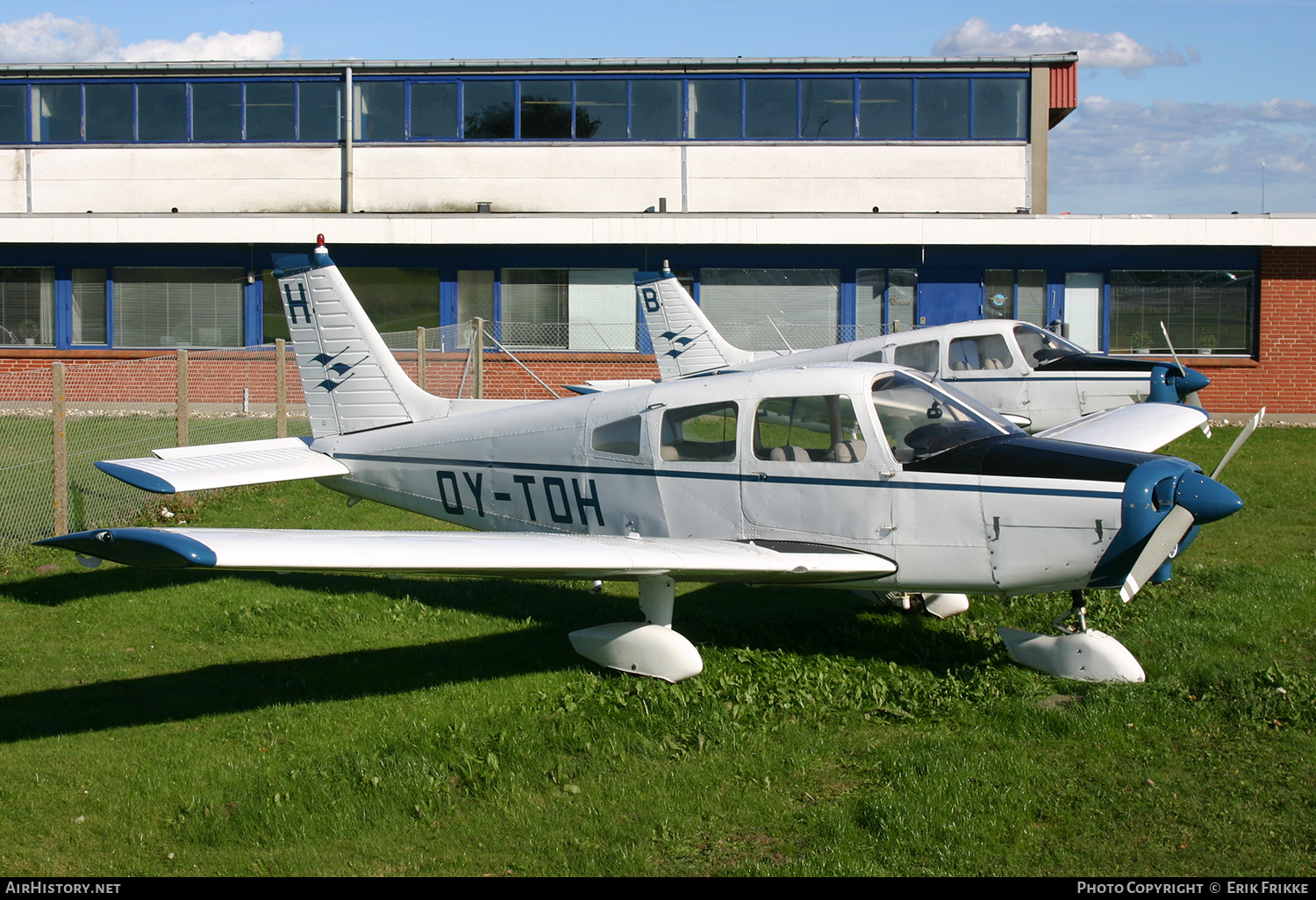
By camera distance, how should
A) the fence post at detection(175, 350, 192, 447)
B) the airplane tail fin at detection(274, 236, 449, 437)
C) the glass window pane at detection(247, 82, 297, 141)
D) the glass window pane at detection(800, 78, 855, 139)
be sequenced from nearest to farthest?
the airplane tail fin at detection(274, 236, 449, 437), the fence post at detection(175, 350, 192, 447), the glass window pane at detection(800, 78, 855, 139), the glass window pane at detection(247, 82, 297, 141)

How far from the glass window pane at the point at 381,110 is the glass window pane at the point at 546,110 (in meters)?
2.85

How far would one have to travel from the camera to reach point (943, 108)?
24125 mm

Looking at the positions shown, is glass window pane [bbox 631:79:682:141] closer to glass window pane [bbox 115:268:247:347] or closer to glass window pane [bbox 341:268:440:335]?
glass window pane [bbox 341:268:440:335]

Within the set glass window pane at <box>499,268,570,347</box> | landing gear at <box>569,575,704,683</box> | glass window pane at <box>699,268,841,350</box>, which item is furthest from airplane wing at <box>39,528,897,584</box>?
glass window pane at <box>499,268,570,347</box>

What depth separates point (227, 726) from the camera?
643cm

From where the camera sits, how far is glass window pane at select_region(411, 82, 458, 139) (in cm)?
2466

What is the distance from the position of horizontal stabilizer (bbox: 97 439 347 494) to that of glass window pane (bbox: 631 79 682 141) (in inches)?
660

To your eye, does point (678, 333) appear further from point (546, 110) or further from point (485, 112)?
point (485, 112)

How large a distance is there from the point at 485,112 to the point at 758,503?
1960cm

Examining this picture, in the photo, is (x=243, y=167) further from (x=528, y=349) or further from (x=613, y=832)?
(x=613, y=832)

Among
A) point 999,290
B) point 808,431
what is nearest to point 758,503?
point 808,431

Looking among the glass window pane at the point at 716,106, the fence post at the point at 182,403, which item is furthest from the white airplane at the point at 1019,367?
the glass window pane at the point at 716,106

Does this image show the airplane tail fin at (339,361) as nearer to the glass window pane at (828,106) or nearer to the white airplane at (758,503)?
the white airplane at (758,503)

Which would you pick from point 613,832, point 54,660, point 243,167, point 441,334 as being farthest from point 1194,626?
point 243,167
